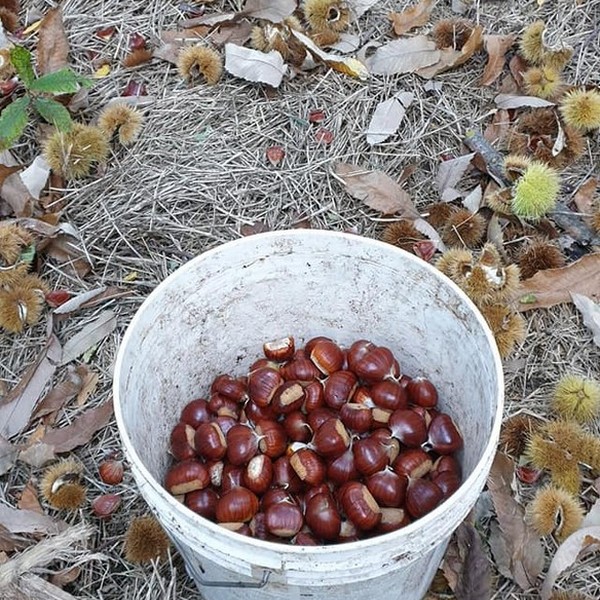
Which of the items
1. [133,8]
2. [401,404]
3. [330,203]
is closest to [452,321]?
[401,404]

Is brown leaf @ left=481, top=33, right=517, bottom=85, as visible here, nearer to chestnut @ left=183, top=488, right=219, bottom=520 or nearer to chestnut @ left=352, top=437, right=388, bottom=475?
chestnut @ left=352, top=437, right=388, bottom=475

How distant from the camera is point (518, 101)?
2.79 metres

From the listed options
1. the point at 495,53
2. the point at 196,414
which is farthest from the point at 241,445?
the point at 495,53

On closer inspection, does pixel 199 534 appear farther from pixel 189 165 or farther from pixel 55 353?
pixel 189 165

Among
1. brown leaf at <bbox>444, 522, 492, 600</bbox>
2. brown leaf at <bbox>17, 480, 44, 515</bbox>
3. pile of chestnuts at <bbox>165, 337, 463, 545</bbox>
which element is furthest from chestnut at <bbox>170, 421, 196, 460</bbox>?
brown leaf at <bbox>444, 522, 492, 600</bbox>

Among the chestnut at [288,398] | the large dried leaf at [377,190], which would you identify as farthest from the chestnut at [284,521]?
the large dried leaf at [377,190]

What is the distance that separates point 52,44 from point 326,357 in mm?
1833

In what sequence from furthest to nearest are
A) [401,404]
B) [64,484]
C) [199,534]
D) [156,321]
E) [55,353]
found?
[55,353] → [64,484] → [401,404] → [156,321] → [199,534]

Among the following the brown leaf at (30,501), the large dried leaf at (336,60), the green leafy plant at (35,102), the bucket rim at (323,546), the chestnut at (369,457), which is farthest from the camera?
the large dried leaf at (336,60)

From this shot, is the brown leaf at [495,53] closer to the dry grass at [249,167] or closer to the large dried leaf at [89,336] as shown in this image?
the dry grass at [249,167]

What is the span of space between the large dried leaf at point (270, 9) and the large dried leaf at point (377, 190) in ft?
2.39

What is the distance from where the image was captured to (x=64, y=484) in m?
2.03

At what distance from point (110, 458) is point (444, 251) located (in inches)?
45.2

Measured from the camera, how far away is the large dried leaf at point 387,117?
9.00ft
